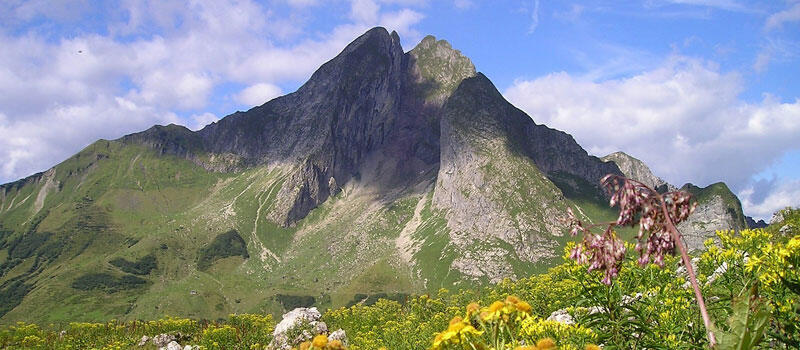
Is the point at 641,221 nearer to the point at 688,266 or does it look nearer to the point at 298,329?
the point at 688,266

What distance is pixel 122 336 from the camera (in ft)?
Answer: 186

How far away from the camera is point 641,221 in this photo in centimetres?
564

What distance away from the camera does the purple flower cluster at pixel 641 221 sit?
536 centimetres

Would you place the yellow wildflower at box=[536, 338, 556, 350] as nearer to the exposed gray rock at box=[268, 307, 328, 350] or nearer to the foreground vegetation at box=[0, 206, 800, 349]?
the foreground vegetation at box=[0, 206, 800, 349]

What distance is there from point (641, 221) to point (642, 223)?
3 centimetres

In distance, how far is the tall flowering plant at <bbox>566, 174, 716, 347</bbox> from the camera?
529 cm

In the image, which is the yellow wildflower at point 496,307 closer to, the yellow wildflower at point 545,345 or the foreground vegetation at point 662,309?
the foreground vegetation at point 662,309

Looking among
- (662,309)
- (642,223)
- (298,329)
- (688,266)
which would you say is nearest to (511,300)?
(642,223)

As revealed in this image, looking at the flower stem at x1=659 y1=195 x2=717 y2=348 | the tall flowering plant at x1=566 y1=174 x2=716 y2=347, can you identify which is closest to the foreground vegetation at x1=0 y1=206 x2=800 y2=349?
the flower stem at x1=659 y1=195 x2=717 y2=348

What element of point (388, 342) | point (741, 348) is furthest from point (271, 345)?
point (741, 348)

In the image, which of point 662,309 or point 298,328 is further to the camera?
point 298,328

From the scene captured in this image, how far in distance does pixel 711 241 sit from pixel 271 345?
45.6 metres

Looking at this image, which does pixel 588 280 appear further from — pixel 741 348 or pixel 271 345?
pixel 271 345

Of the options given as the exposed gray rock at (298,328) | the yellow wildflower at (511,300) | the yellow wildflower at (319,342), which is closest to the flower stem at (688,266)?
the yellow wildflower at (511,300)
